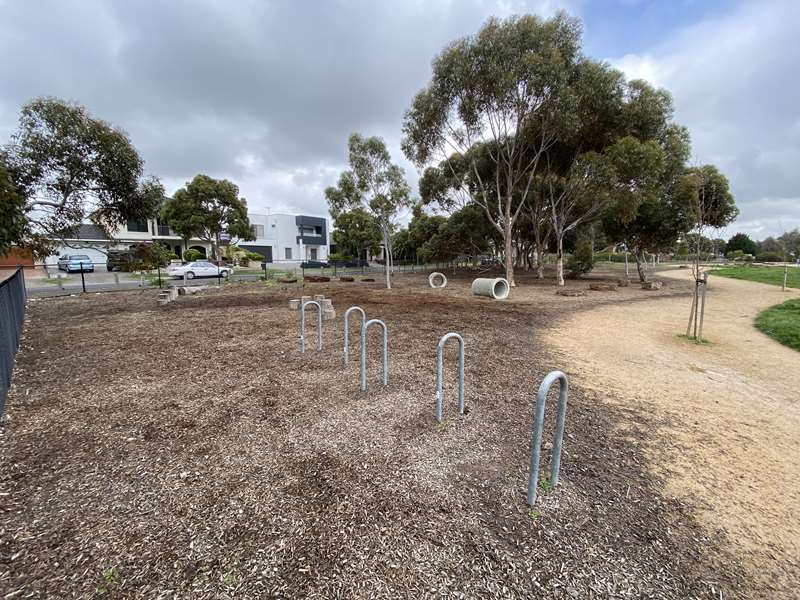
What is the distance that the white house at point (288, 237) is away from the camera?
4862 centimetres

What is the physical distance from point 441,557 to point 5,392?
530 cm

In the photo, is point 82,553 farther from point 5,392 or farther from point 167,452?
point 5,392

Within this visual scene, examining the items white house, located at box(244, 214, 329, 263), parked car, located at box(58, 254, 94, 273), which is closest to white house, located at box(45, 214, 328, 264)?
white house, located at box(244, 214, 329, 263)

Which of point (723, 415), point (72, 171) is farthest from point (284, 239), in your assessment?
point (723, 415)

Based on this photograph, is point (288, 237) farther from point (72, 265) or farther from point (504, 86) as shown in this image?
point (504, 86)

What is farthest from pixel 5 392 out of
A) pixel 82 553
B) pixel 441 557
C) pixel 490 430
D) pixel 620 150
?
pixel 620 150

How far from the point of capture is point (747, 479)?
8.70 feet

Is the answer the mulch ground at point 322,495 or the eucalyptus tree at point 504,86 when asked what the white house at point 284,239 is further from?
the mulch ground at point 322,495

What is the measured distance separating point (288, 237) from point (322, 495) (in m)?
53.3

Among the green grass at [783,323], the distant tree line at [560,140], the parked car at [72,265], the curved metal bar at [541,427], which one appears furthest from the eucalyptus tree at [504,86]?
the parked car at [72,265]

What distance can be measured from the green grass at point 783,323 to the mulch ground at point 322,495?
6634mm

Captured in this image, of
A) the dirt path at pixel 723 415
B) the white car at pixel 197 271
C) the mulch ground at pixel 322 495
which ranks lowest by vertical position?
the dirt path at pixel 723 415

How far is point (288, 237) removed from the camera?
51.8m

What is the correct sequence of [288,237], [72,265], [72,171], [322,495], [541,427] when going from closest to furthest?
[541,427] < [322,495] < [72,171] < [72,265] < [288,237]
